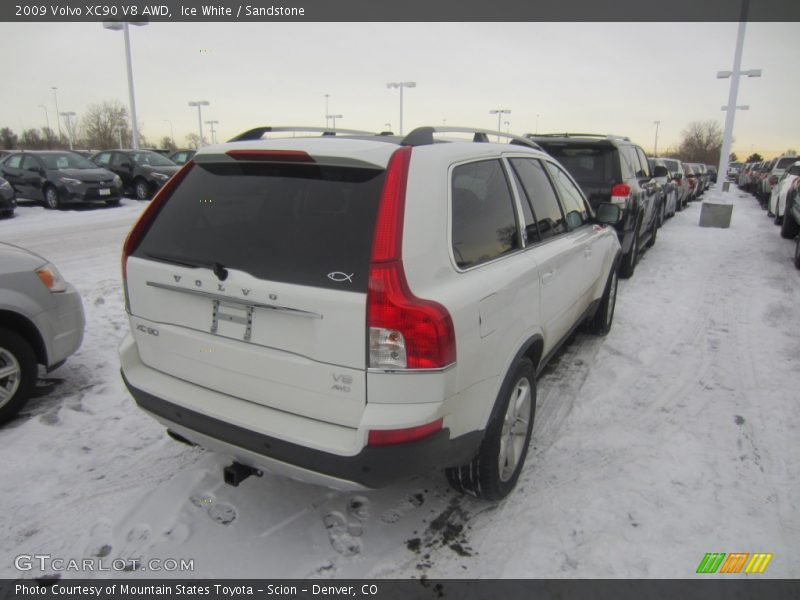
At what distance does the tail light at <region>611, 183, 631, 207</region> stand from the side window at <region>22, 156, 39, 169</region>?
51.8 feet

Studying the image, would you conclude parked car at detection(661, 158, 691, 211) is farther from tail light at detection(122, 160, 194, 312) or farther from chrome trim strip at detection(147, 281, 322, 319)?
chrome trim strip at detection(147, 281, 322, 319)

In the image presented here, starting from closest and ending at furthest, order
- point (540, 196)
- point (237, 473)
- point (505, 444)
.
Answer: point (237, 473)
point (505, 444)
point (540, 196)

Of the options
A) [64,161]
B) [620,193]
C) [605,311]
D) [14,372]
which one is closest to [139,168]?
[64,161]

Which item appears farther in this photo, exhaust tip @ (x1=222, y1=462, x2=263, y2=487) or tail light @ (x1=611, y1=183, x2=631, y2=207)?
tail light @ (x1=611, y1=183, x2=631, y2=207)

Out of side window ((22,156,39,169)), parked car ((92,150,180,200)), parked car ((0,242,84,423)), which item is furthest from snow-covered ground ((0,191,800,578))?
parked car ((92,150,180,200))

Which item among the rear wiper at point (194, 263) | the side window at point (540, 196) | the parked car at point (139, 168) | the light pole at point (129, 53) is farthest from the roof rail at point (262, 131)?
the light pole at point (129, 53)

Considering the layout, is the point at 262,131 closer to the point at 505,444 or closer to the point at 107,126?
the point at 505,444

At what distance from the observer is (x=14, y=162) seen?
16.2m

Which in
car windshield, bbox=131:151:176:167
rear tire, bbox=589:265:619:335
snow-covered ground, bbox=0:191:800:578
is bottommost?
snow-covered ground, bbox=0:191:800:578

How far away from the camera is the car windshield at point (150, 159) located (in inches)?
720

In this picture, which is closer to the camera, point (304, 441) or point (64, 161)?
point (304, 441)

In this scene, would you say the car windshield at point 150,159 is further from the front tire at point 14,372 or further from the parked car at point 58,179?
the front tire at point 14,372

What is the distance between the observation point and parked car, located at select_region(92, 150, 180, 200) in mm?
17828

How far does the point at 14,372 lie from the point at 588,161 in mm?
6988
